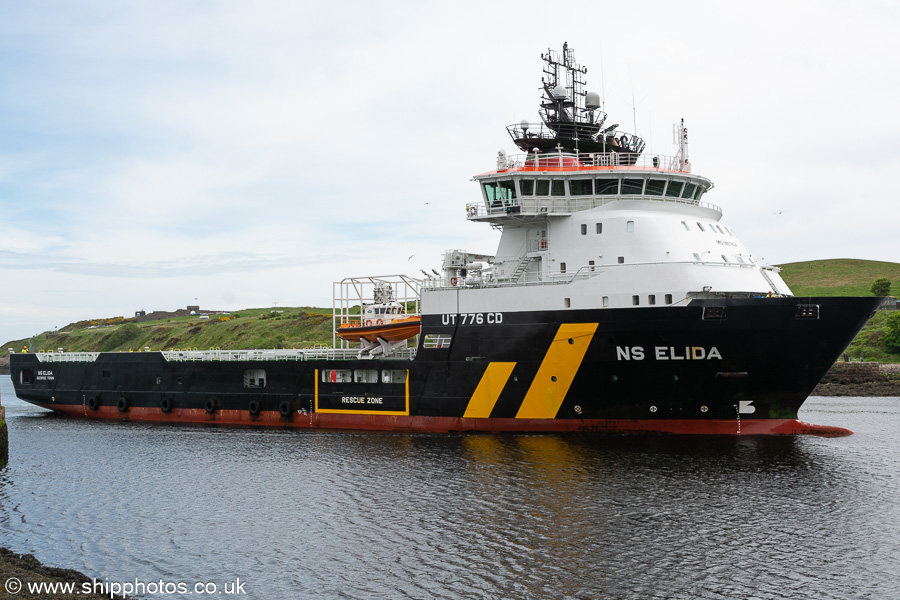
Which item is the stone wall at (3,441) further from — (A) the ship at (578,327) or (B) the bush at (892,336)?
(B) the bush at (892,336)

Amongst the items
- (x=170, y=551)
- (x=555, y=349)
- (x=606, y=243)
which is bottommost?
(x=170, y=551)

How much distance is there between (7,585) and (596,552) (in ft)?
33.4

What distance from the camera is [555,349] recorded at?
81.8 ft

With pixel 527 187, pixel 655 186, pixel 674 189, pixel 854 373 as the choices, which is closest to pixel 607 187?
pixel 655 186

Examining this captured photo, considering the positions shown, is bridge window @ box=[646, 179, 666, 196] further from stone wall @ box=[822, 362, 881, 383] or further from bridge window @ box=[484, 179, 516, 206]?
stone wall @ box=[822, 362, 881, 383]

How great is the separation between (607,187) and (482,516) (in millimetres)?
14353

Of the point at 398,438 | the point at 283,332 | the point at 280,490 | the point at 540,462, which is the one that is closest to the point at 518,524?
the point at 540,462

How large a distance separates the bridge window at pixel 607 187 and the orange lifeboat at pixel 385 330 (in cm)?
816

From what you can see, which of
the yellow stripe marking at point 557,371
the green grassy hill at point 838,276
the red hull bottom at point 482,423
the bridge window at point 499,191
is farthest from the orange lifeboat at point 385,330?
the green grassy hill at point 838,276

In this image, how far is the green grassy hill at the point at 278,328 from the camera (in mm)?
72375

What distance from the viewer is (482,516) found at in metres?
16.7

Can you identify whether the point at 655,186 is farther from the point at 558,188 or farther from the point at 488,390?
the point at 488,390

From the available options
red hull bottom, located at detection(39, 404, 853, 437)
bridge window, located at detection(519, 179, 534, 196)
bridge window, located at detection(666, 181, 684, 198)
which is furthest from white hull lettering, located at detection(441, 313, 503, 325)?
bridge window, located at detection(666, 181, 684, 198)

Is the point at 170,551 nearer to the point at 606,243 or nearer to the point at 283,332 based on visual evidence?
A: the point at 606,243
